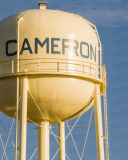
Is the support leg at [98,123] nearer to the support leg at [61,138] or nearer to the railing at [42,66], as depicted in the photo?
the railing at [42,66]

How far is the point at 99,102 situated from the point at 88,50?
237 cm

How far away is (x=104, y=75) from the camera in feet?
67.0

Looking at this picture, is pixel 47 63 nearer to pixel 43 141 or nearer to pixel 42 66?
pixel 42 66

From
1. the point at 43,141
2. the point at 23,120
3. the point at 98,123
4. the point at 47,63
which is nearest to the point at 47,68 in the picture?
the point at 47,63

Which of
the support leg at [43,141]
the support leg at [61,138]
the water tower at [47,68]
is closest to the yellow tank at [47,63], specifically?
the water tower at [47,68]

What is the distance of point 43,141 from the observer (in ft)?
66.3

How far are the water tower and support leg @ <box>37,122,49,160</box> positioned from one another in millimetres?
889

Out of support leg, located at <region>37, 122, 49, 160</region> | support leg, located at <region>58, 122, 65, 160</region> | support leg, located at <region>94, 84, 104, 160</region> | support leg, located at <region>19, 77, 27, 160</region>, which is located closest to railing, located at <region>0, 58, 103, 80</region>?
support leg, located at <region>19, 77, 27, 160</region>

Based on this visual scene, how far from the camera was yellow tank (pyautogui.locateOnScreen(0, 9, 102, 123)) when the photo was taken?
18.3 meters

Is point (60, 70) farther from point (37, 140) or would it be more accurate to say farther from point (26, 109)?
point (37, 140)

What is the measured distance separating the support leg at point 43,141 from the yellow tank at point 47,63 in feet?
3.68

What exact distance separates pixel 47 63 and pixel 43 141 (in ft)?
13.1

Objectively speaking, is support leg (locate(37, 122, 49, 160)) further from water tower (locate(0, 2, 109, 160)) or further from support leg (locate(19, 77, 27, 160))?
support leg (locate(19, 77, 27, 160))

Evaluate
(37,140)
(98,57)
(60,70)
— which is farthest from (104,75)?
(37,140)
